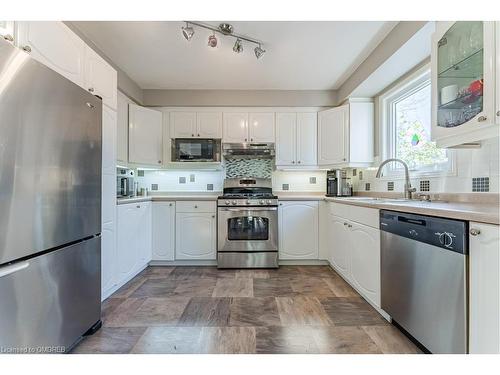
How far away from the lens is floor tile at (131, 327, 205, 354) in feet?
4.99

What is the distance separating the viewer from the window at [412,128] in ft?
7.43

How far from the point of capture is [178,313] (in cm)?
199

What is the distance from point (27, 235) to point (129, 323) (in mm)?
1038

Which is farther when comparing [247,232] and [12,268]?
[247,232]

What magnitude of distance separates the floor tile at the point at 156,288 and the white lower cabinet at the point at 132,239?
0.68ft

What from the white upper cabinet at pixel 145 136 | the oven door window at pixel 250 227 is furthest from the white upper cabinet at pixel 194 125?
the oven door window at pixel 250 227

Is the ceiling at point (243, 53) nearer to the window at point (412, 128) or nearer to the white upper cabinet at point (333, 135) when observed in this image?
the white upper cabinet at point (333, 135)

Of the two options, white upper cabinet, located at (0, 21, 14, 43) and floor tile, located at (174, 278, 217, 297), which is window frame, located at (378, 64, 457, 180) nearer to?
floor tile, located at (174, 278, 217, 297)

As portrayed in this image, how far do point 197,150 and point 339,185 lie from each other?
1960mm

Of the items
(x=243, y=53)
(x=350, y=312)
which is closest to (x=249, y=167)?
(x=243, y=53)

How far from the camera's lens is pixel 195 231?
3219 millimetres

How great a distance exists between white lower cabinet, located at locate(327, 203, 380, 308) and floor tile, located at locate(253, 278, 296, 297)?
0.59 metres

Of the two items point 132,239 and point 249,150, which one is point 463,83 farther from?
point 132,239
